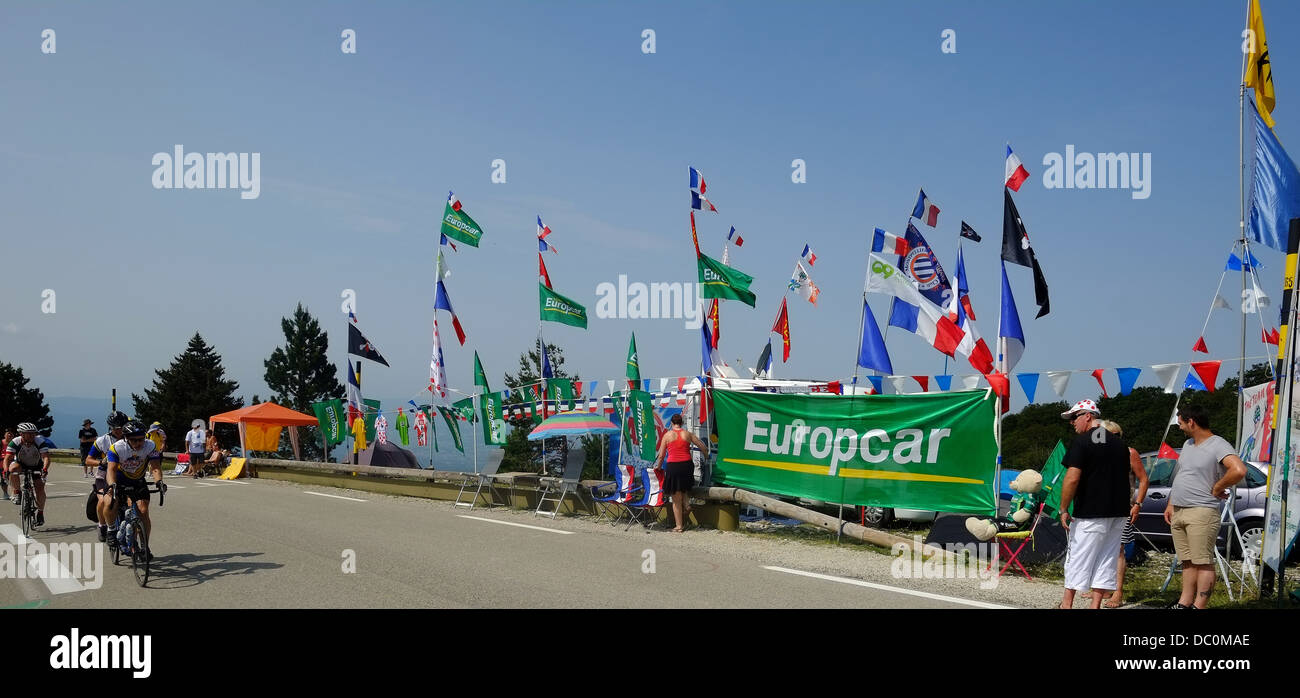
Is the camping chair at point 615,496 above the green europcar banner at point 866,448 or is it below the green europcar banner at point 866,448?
below

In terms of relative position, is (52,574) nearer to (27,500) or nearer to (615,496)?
(27,500)

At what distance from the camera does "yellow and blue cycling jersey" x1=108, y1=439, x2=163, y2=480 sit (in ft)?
30.4

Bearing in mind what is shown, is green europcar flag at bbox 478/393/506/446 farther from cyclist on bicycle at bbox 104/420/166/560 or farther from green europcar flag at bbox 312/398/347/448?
cyclist on bicycle at bbox 104/420/166/560

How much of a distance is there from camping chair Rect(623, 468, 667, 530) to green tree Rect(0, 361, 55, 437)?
230 ft

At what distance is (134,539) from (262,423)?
21.6 m

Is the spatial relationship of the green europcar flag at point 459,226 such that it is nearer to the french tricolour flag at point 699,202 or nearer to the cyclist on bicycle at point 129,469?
the french tricolour flag at point 699,202

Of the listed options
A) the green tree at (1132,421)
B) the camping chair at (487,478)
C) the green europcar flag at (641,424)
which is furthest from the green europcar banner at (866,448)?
the green tree at (1132,421)

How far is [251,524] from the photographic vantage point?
13516 mm

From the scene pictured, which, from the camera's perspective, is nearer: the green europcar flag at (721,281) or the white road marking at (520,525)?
the white road marking at (520,525)

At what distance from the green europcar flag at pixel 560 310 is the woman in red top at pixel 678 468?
20.2ft

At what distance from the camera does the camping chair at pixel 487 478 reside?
53.8ft

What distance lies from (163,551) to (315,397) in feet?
216

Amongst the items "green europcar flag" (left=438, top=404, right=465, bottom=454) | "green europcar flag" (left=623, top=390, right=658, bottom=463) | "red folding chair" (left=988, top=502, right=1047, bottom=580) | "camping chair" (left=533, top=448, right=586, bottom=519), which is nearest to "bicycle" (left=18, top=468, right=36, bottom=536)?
"camping chair" (left=533, top=448, right=586, bottom=519)
